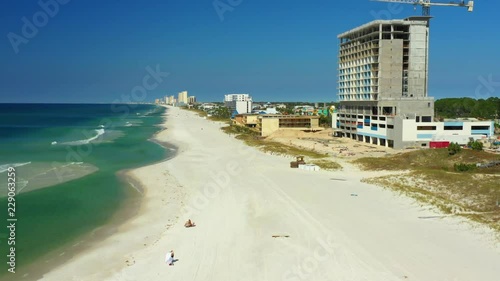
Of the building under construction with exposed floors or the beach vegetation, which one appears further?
the building under construction with exposed floors

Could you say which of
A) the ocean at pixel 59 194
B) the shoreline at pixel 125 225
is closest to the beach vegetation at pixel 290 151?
the ocean at pixel 59 194

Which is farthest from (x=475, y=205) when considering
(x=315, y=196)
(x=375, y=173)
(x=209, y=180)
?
(x=209, y=180)

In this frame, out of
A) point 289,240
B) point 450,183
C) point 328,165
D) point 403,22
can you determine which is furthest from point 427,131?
point 289,240

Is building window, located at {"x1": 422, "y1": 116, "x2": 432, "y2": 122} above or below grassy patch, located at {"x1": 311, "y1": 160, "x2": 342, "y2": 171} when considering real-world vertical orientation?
above

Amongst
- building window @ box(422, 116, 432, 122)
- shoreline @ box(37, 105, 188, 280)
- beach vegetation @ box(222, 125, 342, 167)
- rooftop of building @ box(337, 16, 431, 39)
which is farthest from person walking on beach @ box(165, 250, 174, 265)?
rooftop of building @ box(337, 16, 431, 39)

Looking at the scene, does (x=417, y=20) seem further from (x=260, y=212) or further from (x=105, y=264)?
(x=105, y=264)

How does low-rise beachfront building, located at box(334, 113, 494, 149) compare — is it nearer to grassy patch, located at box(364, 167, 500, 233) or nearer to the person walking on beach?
grassy patch, located at box(364, 167, 500, 233)

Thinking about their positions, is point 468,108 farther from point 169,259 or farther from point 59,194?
point 169,259
